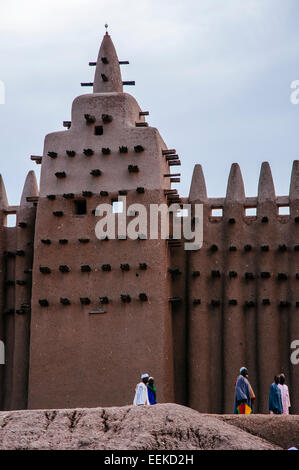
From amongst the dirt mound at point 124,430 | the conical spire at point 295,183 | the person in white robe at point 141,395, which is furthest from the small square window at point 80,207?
the dirt mound at point 124,430

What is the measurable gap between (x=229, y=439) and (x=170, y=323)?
936cm

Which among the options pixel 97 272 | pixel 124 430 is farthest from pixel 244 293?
pixel 124 430

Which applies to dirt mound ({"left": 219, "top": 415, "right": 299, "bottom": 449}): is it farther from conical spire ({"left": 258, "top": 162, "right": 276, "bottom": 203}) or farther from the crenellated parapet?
conical spire ({"left": 258, "top": 162, "right": 276, "bottom": 203})

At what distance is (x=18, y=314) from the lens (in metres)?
23.0

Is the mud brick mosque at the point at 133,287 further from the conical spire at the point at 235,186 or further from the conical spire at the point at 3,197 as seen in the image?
the conical spire at the point at 3,197

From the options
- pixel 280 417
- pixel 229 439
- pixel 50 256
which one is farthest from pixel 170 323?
pixel 229 439

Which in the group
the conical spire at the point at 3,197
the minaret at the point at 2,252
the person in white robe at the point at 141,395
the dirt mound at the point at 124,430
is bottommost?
the dirt mound at the point at 124,430

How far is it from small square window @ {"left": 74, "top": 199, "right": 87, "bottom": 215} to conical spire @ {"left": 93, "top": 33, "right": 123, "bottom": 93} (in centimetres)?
291

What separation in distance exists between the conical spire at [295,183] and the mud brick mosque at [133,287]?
3cm

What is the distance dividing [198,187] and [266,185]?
166 centimetres
